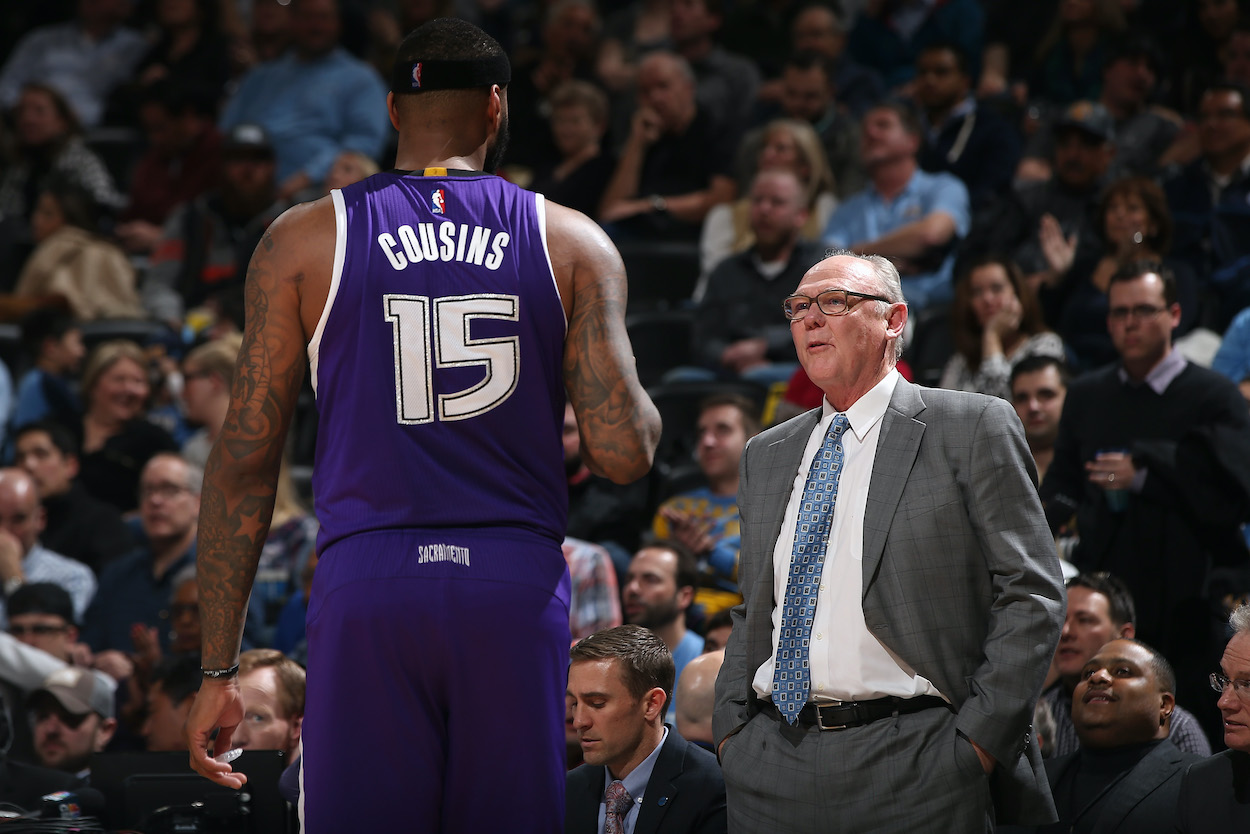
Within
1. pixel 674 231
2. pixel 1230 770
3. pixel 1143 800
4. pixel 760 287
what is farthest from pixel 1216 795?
pixel 674 231

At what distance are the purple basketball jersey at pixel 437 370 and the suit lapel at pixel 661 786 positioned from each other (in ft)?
5.49

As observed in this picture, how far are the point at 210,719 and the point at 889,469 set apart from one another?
1.31 m

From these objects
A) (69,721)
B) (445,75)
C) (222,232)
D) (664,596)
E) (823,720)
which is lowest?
(69,721)

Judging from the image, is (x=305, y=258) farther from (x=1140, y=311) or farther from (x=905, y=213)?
(x=905, y=213)

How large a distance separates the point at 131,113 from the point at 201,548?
1004cm

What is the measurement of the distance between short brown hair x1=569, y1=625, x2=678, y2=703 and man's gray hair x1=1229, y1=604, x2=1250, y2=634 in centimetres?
150

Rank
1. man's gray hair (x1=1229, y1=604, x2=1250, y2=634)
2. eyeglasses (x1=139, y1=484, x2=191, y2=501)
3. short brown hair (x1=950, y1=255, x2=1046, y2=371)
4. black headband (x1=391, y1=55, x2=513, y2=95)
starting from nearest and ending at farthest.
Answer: black headband (x1=391, y1=55, x2=513, y2=95) < man's gray hair (x1=1229, y1=604, x2=1250, y2=634) < short brown hair (x1=950, y1=255, x2=1046, y2=371) < eyeglasses (x1=139, y1=484, x2=191, y2=501)

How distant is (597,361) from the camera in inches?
101

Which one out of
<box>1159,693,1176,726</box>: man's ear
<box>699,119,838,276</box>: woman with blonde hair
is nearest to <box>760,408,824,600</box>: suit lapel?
<box>1159,693,1176,726</box>: man's ear

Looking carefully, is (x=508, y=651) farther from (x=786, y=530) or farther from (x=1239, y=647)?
(x=1239, y=647)

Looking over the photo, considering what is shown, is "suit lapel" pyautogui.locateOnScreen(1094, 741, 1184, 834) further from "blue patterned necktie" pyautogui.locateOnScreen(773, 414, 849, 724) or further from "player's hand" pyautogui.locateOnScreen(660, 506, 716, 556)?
"player's hand" pyautogui.locateOnScreen(660, 506, 716, 556)

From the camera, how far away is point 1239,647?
375cm

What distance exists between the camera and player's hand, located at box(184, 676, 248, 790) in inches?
101

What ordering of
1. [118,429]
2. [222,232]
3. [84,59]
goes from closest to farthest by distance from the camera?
[118,429] < [222,232] < [84,59]
